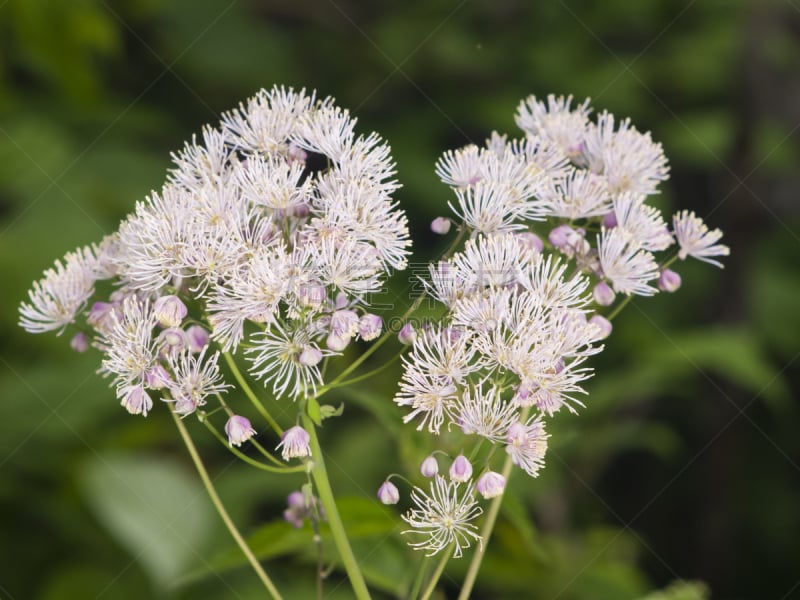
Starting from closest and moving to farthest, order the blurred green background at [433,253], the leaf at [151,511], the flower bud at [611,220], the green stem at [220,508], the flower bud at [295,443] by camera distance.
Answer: the flower bud at [295,443]
the green stem at [220,508]
the flower bud at [611,220]
the leaf at [151,511]
the blurred green background at [433,253]

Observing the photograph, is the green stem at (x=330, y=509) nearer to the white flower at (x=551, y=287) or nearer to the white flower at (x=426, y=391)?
the white flower at (x=426, y=391)

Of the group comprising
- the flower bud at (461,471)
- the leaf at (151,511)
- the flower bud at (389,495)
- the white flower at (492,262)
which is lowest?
the leaf at (151,511)

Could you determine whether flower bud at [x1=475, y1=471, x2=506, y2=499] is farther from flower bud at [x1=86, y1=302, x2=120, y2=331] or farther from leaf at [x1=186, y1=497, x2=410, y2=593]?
flower bud at [x1=86, y1=302, x2=120, y2=331]

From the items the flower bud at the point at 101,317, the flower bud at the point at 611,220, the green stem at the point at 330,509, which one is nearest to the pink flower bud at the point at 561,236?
the flower bud at the point at 611,220

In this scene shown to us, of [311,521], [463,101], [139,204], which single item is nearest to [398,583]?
[311,521]

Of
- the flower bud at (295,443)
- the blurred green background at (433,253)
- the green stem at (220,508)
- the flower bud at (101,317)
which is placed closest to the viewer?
the flower bud at (295,443)

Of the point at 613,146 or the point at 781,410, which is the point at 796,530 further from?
the point at 613,146
